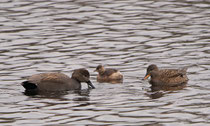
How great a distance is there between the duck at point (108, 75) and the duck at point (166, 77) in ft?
2.52

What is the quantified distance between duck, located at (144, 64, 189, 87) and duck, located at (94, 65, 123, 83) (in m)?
0.77

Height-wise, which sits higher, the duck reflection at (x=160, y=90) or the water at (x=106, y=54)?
the water at (x=106, y=54)

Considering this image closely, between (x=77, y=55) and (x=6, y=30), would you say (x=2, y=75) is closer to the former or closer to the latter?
(x=77, y=55)

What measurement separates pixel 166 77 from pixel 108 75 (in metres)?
1.71

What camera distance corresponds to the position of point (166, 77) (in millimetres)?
18375

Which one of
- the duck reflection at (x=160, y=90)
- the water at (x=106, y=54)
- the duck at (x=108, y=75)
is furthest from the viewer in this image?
the duck at (x=108, y=75)

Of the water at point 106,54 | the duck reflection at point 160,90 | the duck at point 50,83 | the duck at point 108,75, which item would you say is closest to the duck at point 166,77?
the water at point 106,54

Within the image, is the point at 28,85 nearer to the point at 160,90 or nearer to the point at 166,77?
the point at 160,90

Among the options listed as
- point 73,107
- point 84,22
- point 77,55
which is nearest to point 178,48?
point 77,55

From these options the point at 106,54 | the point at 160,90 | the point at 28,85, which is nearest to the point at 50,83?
the point at 28,85

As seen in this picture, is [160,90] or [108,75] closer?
[160,90]

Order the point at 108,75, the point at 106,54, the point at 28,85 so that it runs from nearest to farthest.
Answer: the point at 28,85
the point at 108,75
the point at 106,54

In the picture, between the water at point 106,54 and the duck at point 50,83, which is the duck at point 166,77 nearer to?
the water at point 106,54

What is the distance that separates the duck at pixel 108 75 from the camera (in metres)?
18.4
